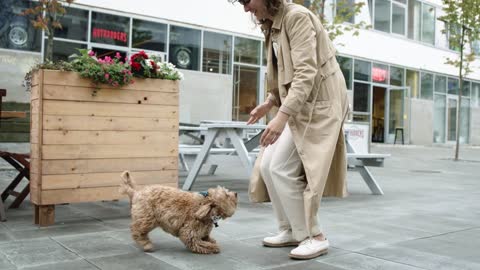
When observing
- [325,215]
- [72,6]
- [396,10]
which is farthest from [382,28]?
[325,215]

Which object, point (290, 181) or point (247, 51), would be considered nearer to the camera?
point (290, 181)

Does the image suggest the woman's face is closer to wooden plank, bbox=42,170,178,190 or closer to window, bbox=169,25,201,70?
wooden plank, bbox=42,170,178,190

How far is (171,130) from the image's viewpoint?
455 cm

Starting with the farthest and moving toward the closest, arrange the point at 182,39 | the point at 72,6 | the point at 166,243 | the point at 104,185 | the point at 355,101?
1. the point at 355,101
2. the point at 182,39
3. the point at 72,6
4. the point at 104,185
5. the point at 166,243

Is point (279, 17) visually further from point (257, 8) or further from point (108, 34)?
point (108, 34)

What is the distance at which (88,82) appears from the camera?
4.06 meters

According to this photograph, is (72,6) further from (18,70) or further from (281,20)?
(281,20)

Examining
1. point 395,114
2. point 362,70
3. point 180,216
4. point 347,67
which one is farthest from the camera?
point 395,114

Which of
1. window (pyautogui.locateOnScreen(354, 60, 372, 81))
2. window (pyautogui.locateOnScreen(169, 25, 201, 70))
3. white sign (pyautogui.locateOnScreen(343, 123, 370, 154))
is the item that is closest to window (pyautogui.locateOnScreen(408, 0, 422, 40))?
window (pyautogui.locateOnScreen(354, 60, 372, 81))

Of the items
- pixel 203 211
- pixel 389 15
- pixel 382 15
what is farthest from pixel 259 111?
pixel 389 15

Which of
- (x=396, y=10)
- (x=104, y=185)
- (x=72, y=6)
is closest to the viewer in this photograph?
(x=104, y=185)

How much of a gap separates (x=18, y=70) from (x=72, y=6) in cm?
211

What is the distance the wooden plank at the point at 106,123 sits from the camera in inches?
154

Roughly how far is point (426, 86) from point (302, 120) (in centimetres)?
2198
